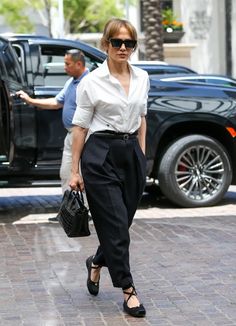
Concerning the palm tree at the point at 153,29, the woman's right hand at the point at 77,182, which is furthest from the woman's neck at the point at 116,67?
the palm tree at the point at 153,29

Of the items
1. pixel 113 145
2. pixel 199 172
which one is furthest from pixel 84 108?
pixel 199 172

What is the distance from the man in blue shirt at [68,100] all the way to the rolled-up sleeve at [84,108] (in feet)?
9.79

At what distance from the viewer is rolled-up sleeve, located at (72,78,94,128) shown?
5.49m

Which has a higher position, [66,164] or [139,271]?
[66,164]

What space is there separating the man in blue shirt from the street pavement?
2.17 feet

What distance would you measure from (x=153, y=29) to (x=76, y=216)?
1809 cm

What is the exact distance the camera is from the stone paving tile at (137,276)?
549 cm

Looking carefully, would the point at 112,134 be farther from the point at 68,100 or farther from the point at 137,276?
the point at 68,100

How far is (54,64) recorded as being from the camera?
Answer: 10.0 meters

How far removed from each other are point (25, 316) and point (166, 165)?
4.51m

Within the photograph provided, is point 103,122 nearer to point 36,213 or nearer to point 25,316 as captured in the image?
point 25,316

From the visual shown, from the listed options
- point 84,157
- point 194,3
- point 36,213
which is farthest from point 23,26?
point 84,157

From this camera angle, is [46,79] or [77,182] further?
[46,79]

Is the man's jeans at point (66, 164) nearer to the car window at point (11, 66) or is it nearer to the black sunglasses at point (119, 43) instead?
the car window at point (11, 66)
